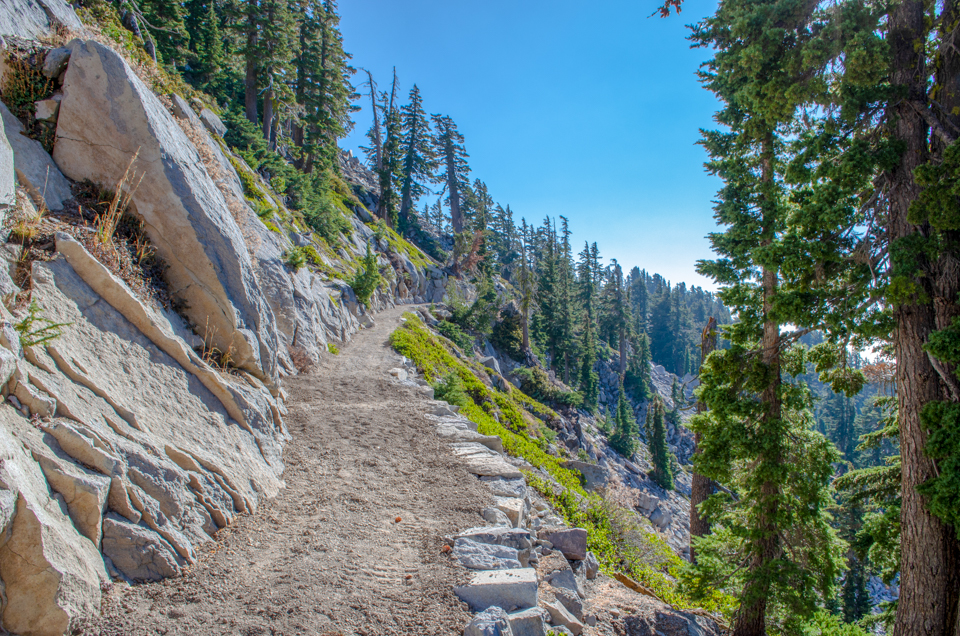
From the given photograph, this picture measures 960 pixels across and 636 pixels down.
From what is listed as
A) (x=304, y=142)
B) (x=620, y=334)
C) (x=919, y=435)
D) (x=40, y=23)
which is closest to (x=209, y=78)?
(x=304, y=142)

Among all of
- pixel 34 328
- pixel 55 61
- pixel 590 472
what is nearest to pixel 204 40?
pixel 55 61

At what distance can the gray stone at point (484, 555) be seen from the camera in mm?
4426

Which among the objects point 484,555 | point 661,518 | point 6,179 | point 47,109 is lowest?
point 661,518

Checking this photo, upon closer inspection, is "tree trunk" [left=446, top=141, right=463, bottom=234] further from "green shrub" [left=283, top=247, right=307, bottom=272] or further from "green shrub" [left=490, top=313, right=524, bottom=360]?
"green shrub" [left=283, top=247, right=307, bottom=272]

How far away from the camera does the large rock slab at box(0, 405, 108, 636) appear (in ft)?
8.60

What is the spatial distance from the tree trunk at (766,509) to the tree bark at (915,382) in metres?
1.53

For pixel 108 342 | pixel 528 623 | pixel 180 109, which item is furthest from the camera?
pixel 180 109

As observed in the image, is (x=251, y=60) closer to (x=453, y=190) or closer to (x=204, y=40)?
(x=204, y=40)

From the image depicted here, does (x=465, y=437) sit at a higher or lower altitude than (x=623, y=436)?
higher

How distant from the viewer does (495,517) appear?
18.3ft

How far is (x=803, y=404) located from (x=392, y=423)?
Answer: 25.6ft

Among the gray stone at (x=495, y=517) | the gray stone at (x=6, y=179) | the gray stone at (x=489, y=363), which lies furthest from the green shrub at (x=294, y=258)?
the gray stone at (x=489, y=363)

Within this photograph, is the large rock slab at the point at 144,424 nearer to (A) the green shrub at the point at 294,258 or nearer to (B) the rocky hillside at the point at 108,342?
(B) the rocky hillside at the point at 108,342

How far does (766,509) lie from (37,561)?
895 cm
